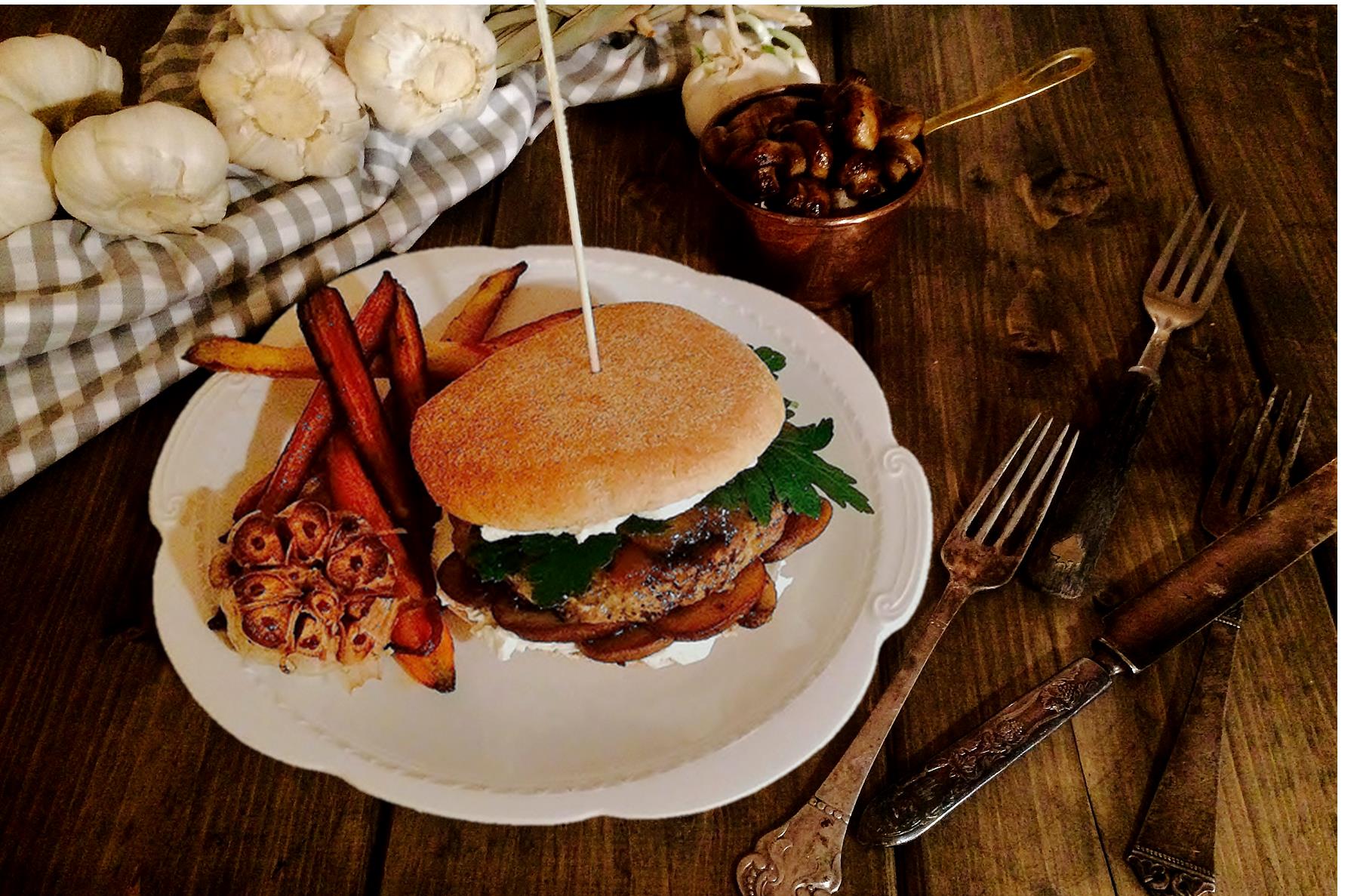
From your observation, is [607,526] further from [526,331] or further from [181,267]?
[181,267]

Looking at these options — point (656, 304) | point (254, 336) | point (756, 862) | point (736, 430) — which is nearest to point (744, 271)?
point (656, 304)

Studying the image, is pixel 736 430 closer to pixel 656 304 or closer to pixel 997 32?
pixel 656 304

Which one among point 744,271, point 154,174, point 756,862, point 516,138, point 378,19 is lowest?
point 756,862

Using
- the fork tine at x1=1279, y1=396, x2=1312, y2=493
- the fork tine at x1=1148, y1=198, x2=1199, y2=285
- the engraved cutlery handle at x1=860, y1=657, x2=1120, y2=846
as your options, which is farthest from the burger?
the fork tine at x1=1148, y1=198, x2=1199, y2=285

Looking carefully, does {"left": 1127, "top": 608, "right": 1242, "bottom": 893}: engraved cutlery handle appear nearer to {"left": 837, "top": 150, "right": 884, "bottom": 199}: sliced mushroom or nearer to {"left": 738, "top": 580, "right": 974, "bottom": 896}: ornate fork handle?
{"left": 738, "top": 580, "right": 974, "bottom": 896}: ornate fork handle

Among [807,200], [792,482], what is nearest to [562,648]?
[792,482]

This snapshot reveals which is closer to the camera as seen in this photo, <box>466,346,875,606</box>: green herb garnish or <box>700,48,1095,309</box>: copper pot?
<box>466,346,875,606</box>: green herb garnish

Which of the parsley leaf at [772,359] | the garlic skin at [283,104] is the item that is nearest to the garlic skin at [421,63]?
the garlic skin at [283,104]
